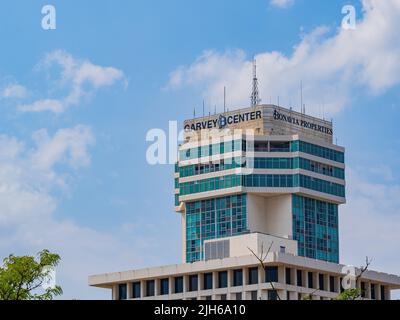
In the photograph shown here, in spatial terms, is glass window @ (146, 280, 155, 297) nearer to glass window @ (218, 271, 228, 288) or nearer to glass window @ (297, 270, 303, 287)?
glass window @ (218, 271, 228, 288)

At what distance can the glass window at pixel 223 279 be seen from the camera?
172 metres

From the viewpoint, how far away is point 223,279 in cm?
17275

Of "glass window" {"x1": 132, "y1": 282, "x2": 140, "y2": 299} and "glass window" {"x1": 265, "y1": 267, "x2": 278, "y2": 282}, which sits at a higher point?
"glass window" {"x1": 265, "y1": 267, "x2": 278, "y2": 282}

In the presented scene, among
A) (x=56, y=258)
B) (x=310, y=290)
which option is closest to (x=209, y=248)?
(x=310, y=290)

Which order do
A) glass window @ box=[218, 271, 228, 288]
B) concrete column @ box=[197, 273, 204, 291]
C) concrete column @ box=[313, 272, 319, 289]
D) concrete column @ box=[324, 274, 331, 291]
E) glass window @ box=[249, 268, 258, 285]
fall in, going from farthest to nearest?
concrete column @ box=[324, 274, 331, 291]
concrete column @ box=[197, 273, 204, 291]
concrete column @ box=[313, 272, 319, 289]
glass window @ box=[218, 271, 228, 288]
glass window @ box=[249, 268, 258, 285]

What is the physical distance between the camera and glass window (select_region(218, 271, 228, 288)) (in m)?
172

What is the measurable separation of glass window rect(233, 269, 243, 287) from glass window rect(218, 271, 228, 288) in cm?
164

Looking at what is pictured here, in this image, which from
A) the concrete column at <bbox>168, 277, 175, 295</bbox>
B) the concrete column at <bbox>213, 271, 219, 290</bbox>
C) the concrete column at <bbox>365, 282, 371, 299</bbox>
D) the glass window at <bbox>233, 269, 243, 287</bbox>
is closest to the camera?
the glass window at <bbox>233, 269, 243, 287</bbox>

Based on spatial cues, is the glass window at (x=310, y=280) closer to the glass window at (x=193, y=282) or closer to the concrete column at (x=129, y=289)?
the glass window at (x=193, y=282)

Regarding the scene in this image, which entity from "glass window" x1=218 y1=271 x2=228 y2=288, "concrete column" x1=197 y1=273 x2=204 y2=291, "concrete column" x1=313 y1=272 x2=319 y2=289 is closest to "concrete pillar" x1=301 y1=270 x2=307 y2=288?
"concrete column" x1=313 y1=272 x2=319 y2=289
